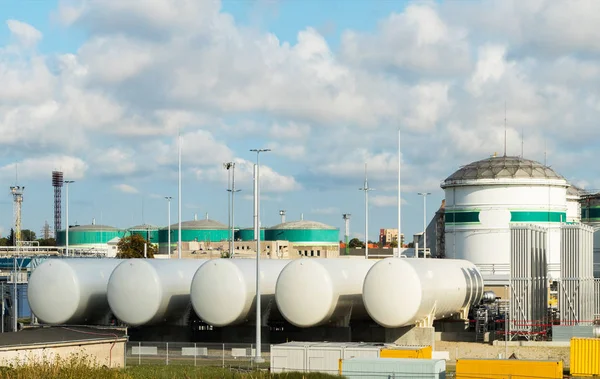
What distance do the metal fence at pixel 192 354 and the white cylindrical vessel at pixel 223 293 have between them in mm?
1602

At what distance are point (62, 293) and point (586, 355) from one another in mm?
30547

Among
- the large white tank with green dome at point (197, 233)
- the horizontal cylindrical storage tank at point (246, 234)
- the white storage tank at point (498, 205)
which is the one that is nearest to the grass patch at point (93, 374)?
the white storage tank at point (498, 205)

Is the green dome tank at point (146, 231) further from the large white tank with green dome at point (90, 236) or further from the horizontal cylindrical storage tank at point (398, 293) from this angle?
the horizontal cylindrical storage tank at point (398, 293)

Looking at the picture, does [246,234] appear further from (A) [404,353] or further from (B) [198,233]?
(A) [404,353]

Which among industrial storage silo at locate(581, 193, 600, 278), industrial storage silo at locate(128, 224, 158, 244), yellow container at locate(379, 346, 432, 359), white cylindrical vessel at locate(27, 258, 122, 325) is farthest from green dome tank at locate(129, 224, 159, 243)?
yellow container at locate(379, 346, 432, 359)

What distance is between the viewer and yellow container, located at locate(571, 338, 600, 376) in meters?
45.2

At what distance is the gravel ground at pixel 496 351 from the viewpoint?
2128 inches

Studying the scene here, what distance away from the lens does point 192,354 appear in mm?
54531

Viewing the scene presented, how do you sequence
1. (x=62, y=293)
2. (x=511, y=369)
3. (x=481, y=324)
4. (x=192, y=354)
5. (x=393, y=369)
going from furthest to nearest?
(x=481, y=324) < (x=62, y=293) < (x=192, y=354) < (x=511, y=369) < (x=393, y=369)

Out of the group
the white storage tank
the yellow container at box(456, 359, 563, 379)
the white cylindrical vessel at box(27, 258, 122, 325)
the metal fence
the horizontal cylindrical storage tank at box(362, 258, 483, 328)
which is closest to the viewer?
the yellow container at box(456, 359, 563, 379)

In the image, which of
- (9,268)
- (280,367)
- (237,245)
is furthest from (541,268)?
(237,245)


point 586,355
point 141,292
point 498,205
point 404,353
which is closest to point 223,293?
point 141,292

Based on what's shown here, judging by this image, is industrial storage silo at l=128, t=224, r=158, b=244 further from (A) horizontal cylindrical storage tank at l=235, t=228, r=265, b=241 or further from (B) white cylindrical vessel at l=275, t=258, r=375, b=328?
(B) white cylindrical vessel at l=275, t=258, r=375, b=328

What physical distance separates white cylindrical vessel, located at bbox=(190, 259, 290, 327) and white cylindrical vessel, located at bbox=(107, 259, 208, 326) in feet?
7.09
